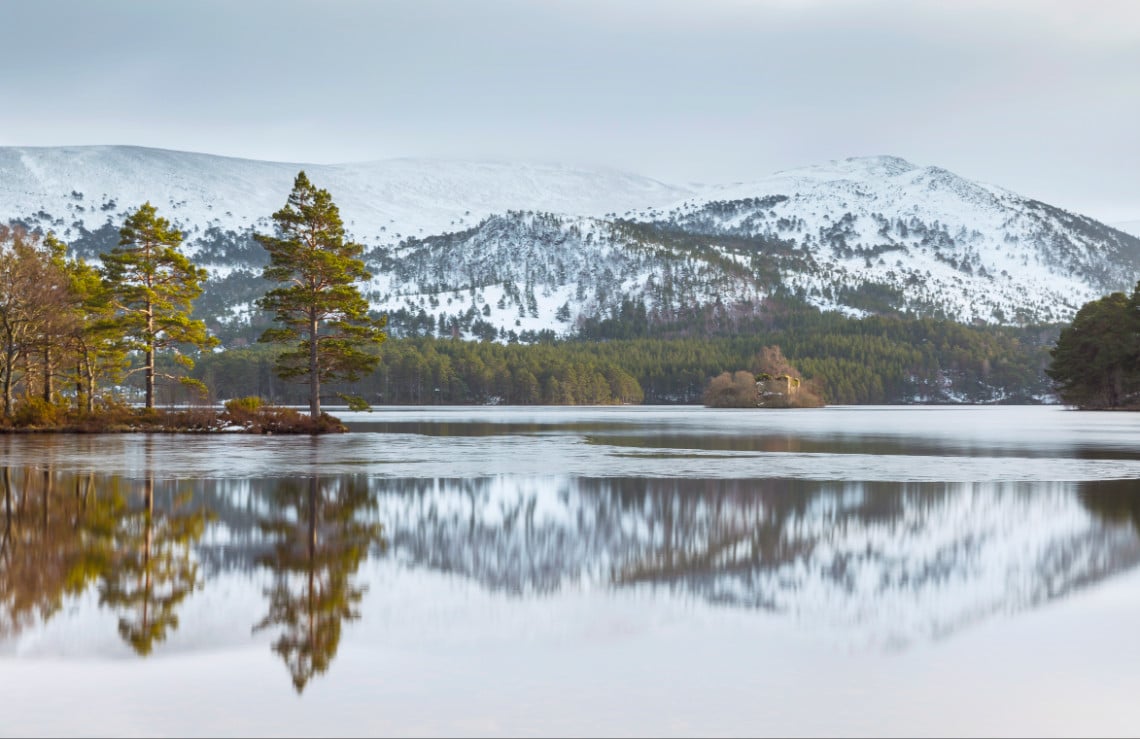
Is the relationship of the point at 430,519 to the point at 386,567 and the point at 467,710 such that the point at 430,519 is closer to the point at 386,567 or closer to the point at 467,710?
the point at 386,567

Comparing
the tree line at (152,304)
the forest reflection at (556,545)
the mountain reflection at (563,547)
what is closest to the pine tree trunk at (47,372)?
the tree line at (152,304)

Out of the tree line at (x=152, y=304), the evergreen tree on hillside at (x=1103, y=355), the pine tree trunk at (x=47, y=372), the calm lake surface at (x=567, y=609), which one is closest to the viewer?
the calm lake surface at (x=567, y=609)

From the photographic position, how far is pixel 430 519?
17.8m

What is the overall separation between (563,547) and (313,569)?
3562 millimetres

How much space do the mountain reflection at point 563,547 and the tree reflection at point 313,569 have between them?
40mm

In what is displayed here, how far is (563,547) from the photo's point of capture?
14.9 meters

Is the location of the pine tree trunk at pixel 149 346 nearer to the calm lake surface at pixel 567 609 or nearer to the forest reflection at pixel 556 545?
the forest reflection at pixel 556 545

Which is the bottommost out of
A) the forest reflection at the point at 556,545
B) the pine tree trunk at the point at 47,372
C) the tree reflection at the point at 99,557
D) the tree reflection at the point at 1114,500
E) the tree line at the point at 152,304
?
the tree reflection at the point at 1114,500

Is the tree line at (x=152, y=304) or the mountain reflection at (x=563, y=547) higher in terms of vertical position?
the tree line at (x=152, y=304)

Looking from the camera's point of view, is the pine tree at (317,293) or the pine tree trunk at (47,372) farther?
the pine tree at (317,293)

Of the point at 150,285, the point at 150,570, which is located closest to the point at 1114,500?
the point at 150,570

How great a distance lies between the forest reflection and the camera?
10867mm

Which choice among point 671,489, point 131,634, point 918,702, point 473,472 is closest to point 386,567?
point 131,634

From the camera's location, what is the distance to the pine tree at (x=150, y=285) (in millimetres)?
56875
